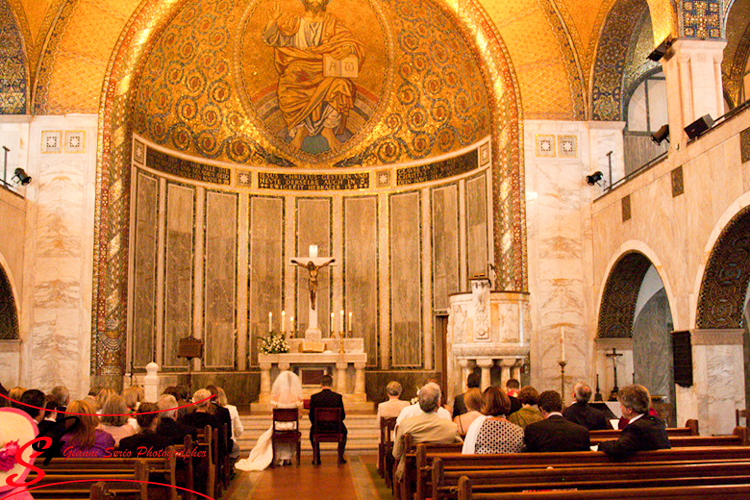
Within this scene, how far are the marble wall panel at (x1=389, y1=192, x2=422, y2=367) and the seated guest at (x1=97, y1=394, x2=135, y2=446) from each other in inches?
515

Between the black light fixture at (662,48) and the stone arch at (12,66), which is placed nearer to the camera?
the black light fixture at (662,48)

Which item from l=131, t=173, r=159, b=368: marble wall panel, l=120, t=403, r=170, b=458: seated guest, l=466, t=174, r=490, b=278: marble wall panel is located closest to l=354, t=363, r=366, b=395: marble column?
l=466, t=174, r=490, b=278: marble wall panel

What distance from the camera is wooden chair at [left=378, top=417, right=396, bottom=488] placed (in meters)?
9.13

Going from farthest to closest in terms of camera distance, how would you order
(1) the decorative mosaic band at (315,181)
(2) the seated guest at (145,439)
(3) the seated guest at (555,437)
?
(1) the decorative mosaic band at (315,181), (2) the seated guest at (145,439), (3) the seated guest at (555,437)

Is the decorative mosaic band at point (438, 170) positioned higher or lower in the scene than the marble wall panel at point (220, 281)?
higher

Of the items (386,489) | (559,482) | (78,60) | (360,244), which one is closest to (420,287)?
(360,244)

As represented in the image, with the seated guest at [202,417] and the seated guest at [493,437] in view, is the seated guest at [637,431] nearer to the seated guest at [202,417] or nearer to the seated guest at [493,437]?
the seated guest at [493,437]

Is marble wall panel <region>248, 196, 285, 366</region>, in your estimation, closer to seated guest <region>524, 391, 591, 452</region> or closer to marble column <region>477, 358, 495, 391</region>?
marble column <region>477, 358, 495, 391</region>

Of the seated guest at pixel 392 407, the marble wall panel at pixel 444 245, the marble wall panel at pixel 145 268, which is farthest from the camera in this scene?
the marble wall panel at pixel 444 245

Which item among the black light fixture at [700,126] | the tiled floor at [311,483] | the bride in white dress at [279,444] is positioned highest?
the black light fixture at [700,126]

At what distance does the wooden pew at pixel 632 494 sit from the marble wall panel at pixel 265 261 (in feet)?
53.0

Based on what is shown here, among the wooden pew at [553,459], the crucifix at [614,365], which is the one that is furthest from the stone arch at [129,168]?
the wooden pew at [553,459]

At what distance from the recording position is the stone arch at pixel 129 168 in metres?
15.2

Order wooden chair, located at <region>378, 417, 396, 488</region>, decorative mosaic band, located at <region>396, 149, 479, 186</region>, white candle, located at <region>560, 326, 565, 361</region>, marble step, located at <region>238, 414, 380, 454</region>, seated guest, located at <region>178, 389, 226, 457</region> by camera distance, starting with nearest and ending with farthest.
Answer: seated guest, located at <region>178, 389, 226, 457</region> < wooden chair, located at <region>378, 417, 396, 488</region> < marble step, located at <region>238, 414, 380, 454</region> < white candle, located at <region>560, 326, 565, 361</region> < decorative mosaic band, located at <region>396, 149, 479, 186</region>
